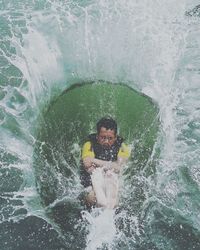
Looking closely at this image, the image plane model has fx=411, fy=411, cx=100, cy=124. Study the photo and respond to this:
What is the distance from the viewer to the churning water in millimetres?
6258

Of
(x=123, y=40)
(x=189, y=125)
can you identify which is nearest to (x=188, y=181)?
(x=189, y=125)

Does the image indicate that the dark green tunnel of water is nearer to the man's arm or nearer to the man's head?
the man's arm

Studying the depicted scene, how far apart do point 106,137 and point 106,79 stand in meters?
3.09

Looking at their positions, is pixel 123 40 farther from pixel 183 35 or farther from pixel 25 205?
pixel 25 205

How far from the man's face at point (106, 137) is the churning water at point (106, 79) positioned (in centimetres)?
89

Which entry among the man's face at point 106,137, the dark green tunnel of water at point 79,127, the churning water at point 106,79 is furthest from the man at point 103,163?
the dark green tunnel of water at point 79,127

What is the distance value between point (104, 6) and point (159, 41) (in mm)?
2468

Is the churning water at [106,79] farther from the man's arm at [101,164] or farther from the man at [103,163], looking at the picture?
the man's arm at [101,164]

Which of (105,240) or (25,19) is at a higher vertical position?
(25,19)

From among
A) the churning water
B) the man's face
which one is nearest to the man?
the man's face

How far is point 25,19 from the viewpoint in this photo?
11734 mm

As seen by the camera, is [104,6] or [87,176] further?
[104,6]

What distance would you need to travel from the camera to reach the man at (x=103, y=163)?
6227 mm

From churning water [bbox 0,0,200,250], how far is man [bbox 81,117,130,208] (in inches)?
9.8
